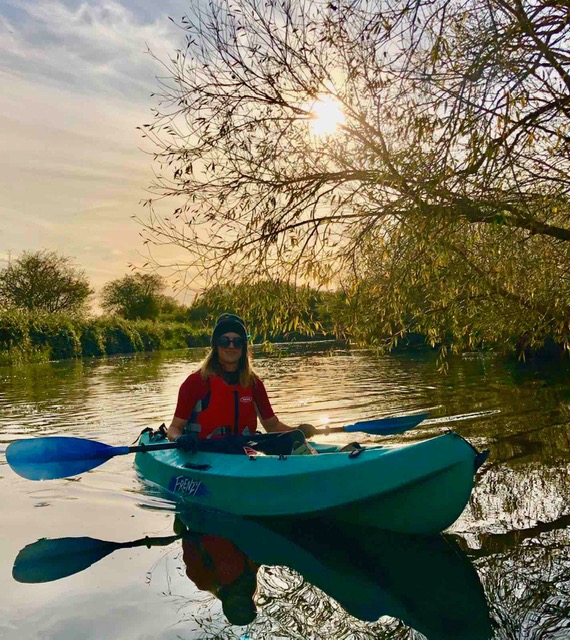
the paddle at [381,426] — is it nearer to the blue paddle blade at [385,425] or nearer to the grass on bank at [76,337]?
the blue paddle blade at [385,425]

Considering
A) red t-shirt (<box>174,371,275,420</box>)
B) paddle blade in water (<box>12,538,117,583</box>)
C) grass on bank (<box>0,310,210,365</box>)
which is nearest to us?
paddle blade in water (<box>12,538,117,583</box>)

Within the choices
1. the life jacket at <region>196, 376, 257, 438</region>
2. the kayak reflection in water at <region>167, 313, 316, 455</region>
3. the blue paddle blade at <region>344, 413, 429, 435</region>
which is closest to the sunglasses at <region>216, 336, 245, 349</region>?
the kayak reflection in water at <region>167, 313, 316, 455</region>

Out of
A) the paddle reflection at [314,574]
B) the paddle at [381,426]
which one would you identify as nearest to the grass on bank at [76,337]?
the paddle at [381,426]

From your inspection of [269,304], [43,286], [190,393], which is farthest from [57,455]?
[43,286]

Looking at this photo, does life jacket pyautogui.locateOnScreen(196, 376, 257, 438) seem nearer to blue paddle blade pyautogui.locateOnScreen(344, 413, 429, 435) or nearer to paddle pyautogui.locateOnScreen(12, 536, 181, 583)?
blue paddle blade pyautogui.locateOnScreen(344, 413, 429, 435)

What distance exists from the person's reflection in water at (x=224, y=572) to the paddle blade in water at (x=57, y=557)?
566 mm

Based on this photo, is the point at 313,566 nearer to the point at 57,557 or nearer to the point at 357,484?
the point at 357,484

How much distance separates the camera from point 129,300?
51781 mm

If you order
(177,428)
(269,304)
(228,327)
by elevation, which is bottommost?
(177,428)

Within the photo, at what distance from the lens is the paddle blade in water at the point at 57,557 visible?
4.05 meters

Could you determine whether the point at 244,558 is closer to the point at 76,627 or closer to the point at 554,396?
the point at 76,627

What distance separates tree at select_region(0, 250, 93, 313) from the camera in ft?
138

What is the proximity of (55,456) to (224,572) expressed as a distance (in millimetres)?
2418

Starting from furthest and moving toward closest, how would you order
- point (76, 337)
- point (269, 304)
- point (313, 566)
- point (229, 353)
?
point (76, 337) → point (269, 304) → point (229, 353) → point (313, 566)
